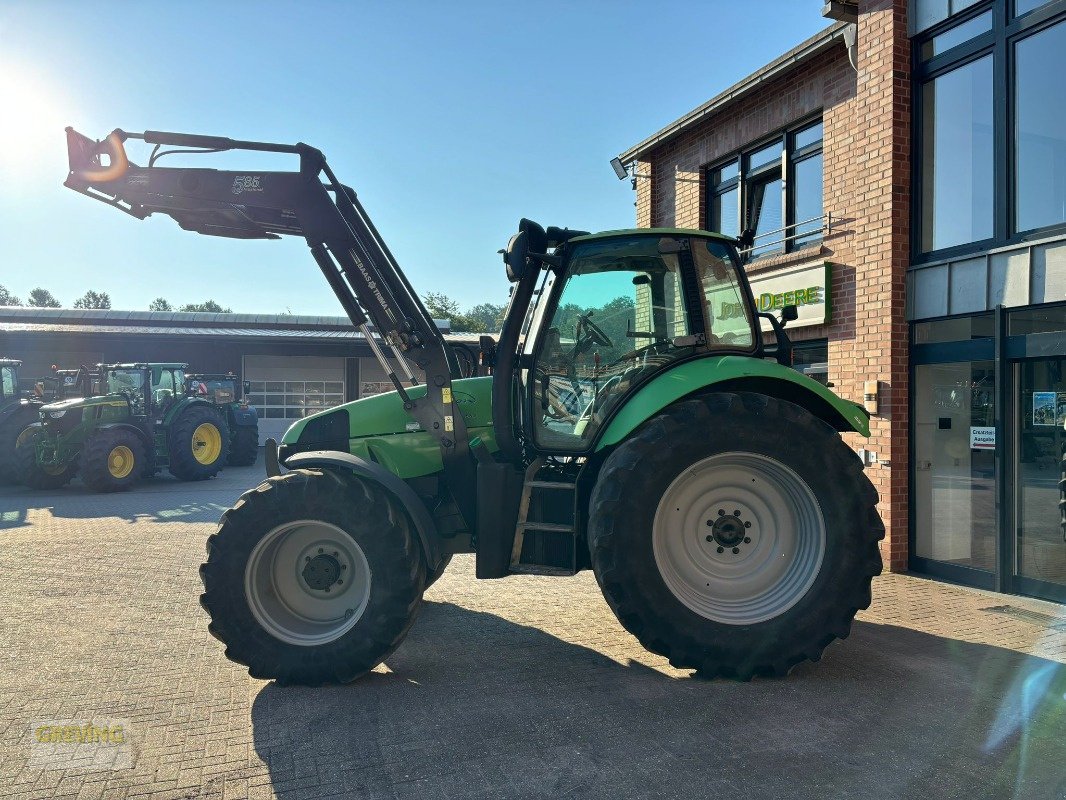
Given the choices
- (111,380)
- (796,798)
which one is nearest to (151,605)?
(796,798)

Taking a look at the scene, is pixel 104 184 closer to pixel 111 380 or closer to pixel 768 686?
pixel 768 686

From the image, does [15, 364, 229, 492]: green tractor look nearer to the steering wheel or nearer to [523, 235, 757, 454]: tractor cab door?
[523, 235, 757, 454]: tractor cab door

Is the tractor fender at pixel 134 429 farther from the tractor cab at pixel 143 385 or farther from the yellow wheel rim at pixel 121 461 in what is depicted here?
the tractor cab at pixel 143 385

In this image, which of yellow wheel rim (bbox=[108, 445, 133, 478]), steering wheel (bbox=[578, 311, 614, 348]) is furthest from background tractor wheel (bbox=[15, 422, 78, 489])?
steering wheel (bbox=[578, 311, 614, 348])

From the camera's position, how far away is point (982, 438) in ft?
22.3

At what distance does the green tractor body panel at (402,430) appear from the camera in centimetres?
518

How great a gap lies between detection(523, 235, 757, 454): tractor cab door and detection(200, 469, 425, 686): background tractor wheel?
1.09 metres

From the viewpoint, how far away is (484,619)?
5.93 m

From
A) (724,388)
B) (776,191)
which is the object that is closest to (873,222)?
(776,191)

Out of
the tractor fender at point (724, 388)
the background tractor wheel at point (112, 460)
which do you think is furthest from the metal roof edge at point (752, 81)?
the background tractor wheel at point (112, 460)

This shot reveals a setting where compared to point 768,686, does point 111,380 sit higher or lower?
higher

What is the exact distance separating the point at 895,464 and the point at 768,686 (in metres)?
3.65

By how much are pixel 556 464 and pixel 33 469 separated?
13414mm

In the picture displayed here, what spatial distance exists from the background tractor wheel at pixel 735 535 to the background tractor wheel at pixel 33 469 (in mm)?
13798
